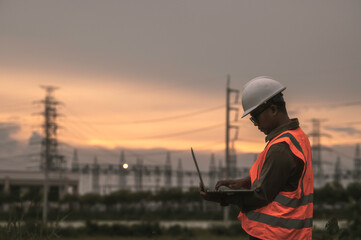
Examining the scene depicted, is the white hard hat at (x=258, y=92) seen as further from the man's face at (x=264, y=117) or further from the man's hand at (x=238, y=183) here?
the man's hand at (x=238, y=183)

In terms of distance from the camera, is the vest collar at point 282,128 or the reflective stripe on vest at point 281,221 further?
the vest collar at point 282,128

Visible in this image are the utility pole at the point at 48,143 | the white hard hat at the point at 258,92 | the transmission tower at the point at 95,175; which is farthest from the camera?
the transmission tower at the point at 95,175

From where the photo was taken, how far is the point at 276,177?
400cm

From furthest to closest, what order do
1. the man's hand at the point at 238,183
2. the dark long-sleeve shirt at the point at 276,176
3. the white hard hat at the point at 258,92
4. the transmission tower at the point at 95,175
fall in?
the transmission tower at the point at 95,175
the man's hand at the point at 238,183
the white hard hat at the point at 258,92
the dark long-sleeve shirt at the point at 276,176

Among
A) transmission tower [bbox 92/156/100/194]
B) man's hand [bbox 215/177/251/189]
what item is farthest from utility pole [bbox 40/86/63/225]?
man's hand [bbox 215/177/251/189]

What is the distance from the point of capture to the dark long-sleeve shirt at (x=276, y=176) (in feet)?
13.1

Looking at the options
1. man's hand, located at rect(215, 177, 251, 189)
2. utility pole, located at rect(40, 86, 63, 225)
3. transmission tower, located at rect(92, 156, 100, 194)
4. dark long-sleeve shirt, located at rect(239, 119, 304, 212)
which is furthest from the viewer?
transmission tower, located at rect(92, 156, 100, 194)

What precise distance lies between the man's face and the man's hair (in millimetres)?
46

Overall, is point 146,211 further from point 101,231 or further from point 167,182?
point 167,182

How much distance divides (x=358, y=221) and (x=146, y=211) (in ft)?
193

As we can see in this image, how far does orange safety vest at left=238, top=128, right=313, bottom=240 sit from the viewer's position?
4062mm

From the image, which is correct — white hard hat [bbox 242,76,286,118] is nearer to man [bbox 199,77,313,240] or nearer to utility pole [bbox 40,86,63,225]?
man [bbox 199,77,313,240]

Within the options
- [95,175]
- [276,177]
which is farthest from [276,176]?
[95,175]

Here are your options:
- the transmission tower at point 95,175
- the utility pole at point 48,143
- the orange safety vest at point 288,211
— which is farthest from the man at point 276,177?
the transmission tower at point 95,175
